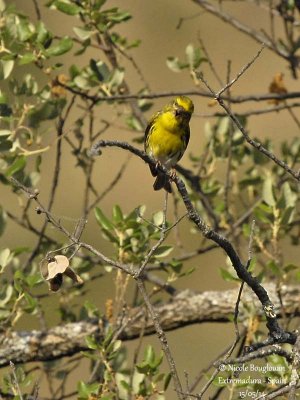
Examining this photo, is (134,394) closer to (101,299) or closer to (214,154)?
(214,154)

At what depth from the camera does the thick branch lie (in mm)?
4309

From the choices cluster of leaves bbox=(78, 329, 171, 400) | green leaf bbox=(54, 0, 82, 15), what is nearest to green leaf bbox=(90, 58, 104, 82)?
green leaf bbox=(54, 0, 82, 15)

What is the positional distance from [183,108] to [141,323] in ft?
5.34

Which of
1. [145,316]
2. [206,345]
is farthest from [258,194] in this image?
[206,345]

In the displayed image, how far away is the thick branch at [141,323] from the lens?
14.1ft

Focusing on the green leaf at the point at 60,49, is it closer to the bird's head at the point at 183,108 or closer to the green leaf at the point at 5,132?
the green leaf at the point at 5,132

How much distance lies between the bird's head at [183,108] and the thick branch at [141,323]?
4.50 feet

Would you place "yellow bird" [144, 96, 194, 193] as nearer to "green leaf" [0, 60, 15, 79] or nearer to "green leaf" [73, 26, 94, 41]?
"green leaf" [73, 26, 94, 41]

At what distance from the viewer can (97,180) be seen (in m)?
13.5

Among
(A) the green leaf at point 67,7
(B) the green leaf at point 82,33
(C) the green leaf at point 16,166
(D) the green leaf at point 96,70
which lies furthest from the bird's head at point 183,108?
(C) the green leaf at point 16,166

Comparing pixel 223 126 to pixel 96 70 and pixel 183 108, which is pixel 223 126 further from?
pixel 96 70

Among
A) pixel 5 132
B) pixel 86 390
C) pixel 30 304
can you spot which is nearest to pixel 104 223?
pixel 30 304

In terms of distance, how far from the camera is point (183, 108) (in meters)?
5.59

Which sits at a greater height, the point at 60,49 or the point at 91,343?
the point at 60,49
